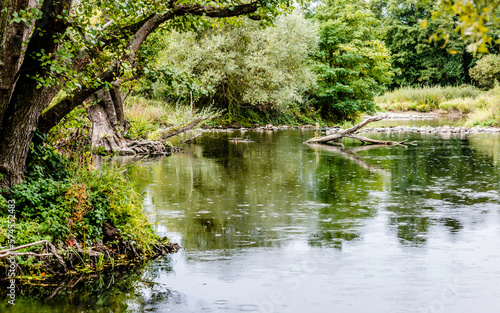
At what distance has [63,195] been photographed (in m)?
7.24

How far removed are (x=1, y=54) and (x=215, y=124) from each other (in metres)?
28.5

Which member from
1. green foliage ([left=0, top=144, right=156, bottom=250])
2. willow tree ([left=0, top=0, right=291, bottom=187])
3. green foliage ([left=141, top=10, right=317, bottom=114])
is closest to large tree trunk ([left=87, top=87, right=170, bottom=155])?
green foliage ([left=141, top=10, right=317, bottom=114])

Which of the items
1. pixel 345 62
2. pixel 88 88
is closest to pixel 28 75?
pixel 88 88

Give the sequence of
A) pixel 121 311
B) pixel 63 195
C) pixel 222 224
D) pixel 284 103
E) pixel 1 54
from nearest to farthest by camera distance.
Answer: pixel 121 311 → pixel 1 54 → pixel 63 195 → pixel 222 224 → pixel 284 103


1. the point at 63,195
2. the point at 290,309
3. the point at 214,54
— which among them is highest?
the point at 214,54

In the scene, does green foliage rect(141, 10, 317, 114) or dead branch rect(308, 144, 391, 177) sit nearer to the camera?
dead branch rect(308, 144, 391, 177)

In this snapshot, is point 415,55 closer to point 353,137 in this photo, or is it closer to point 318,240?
point 353,137

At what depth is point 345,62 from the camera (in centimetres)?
4038

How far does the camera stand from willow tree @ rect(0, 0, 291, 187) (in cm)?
636

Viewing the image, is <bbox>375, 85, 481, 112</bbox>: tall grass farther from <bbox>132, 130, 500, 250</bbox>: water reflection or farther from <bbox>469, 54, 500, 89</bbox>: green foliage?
<bbox>132, 130, 500, 250</bbox>: water reflection

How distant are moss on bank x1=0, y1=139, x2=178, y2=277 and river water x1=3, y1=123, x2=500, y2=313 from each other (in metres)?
0.57

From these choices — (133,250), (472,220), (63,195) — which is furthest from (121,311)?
(472,220)

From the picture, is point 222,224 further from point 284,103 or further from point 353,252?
point 284,103

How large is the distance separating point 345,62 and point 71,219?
3605 centimetres
